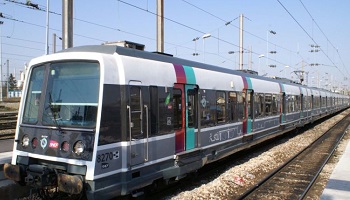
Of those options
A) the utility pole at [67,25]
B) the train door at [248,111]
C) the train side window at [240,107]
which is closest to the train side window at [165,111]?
the utility pole at [67,25]

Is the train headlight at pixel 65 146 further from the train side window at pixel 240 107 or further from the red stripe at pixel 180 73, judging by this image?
the train side window at pixel 240 107

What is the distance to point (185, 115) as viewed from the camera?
824 centimetres

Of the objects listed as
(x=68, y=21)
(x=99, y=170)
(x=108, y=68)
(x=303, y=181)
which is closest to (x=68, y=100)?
(x=108, y=68)

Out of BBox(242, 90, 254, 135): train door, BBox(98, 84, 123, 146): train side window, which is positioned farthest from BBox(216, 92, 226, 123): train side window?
BBox(98, 84, 123, 146): train side window

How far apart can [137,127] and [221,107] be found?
14.8 feet

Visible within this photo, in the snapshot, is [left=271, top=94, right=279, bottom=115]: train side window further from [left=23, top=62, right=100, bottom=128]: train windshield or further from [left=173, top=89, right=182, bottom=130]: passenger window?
[left=23, top=62, right=100, bottom=128]: train windshield

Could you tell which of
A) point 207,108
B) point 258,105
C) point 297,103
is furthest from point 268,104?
A: point 297,103

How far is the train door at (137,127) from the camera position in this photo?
6.31 meters

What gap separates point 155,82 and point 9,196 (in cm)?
356

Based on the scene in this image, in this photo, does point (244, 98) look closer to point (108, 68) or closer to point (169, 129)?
point (169, 129)

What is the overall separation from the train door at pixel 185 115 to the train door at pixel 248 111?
4280mm

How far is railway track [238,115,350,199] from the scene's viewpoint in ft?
28.0

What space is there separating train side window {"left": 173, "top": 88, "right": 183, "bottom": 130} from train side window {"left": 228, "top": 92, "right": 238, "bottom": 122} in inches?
137

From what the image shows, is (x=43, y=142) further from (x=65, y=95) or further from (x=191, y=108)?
(x=191, y=108)
